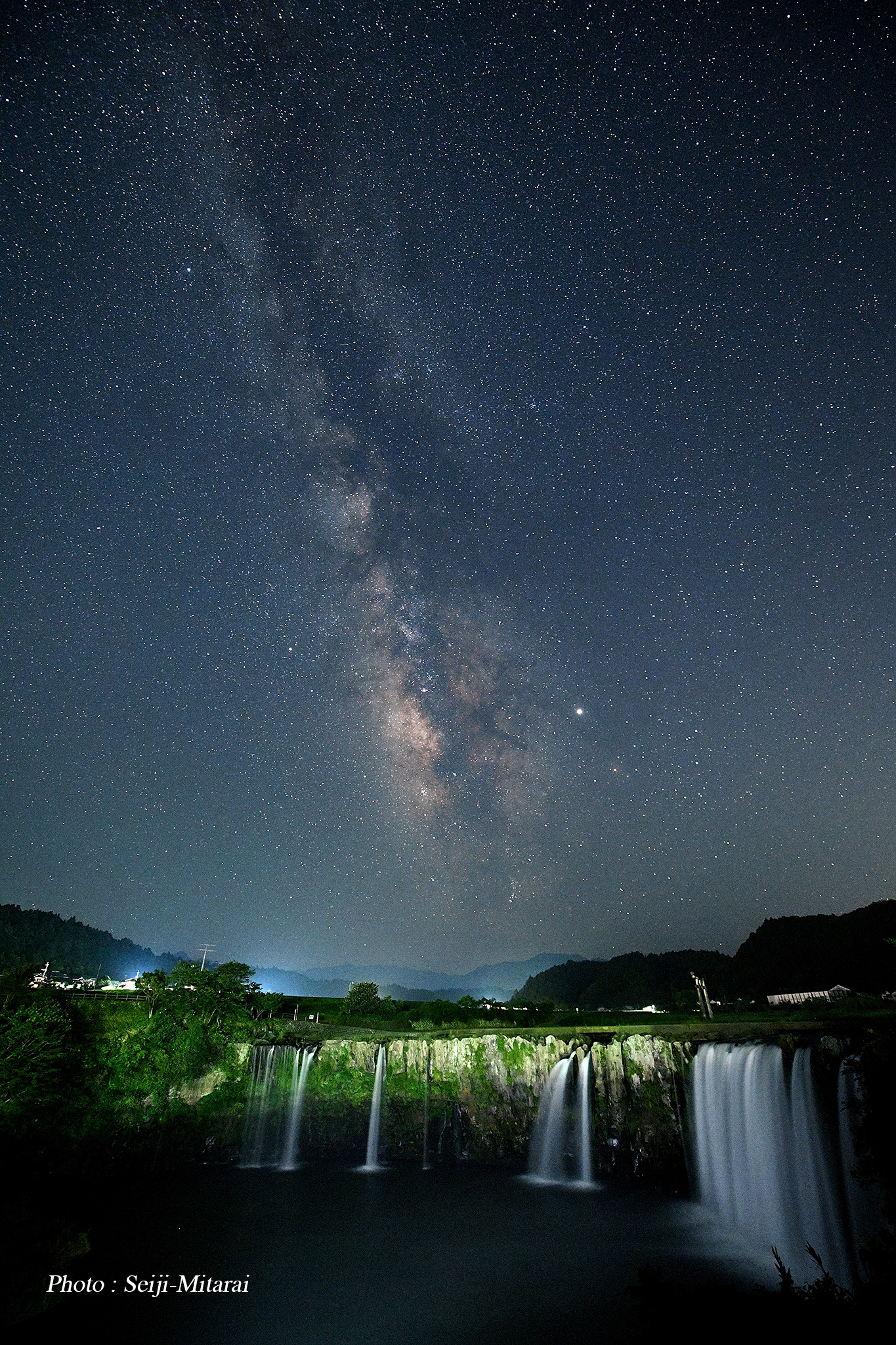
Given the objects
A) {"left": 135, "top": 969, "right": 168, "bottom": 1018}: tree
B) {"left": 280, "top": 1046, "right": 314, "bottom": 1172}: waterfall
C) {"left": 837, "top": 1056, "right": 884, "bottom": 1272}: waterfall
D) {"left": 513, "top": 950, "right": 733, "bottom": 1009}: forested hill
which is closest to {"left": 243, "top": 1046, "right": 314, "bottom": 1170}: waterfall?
{"left": 280, "top": 1046, "right": 314, "bottom": 1172}: waterfall

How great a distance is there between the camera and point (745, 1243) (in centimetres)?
1839

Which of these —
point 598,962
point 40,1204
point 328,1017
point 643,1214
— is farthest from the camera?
point 598,962

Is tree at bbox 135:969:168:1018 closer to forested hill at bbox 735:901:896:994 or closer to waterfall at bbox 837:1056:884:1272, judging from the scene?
waterfall at bbox 837:1056:884:1272

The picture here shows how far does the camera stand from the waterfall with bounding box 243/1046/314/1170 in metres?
34.1

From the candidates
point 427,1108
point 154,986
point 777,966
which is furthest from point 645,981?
point 154,986

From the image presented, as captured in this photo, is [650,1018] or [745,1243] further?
[650,1018]

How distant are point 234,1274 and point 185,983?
23674mm

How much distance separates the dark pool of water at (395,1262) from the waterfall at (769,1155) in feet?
3.76

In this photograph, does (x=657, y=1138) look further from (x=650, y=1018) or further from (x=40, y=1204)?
(x=40, y=1204)

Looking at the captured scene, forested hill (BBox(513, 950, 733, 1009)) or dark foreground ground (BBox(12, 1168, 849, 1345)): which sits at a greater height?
forested hill (BBox(513, 950, 733, 1009))

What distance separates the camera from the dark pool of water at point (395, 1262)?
15164 millimetres

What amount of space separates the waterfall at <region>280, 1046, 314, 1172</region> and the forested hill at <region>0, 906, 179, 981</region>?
92.7 m

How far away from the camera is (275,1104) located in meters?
35.2

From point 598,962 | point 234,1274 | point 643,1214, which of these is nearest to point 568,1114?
point 643,1214
